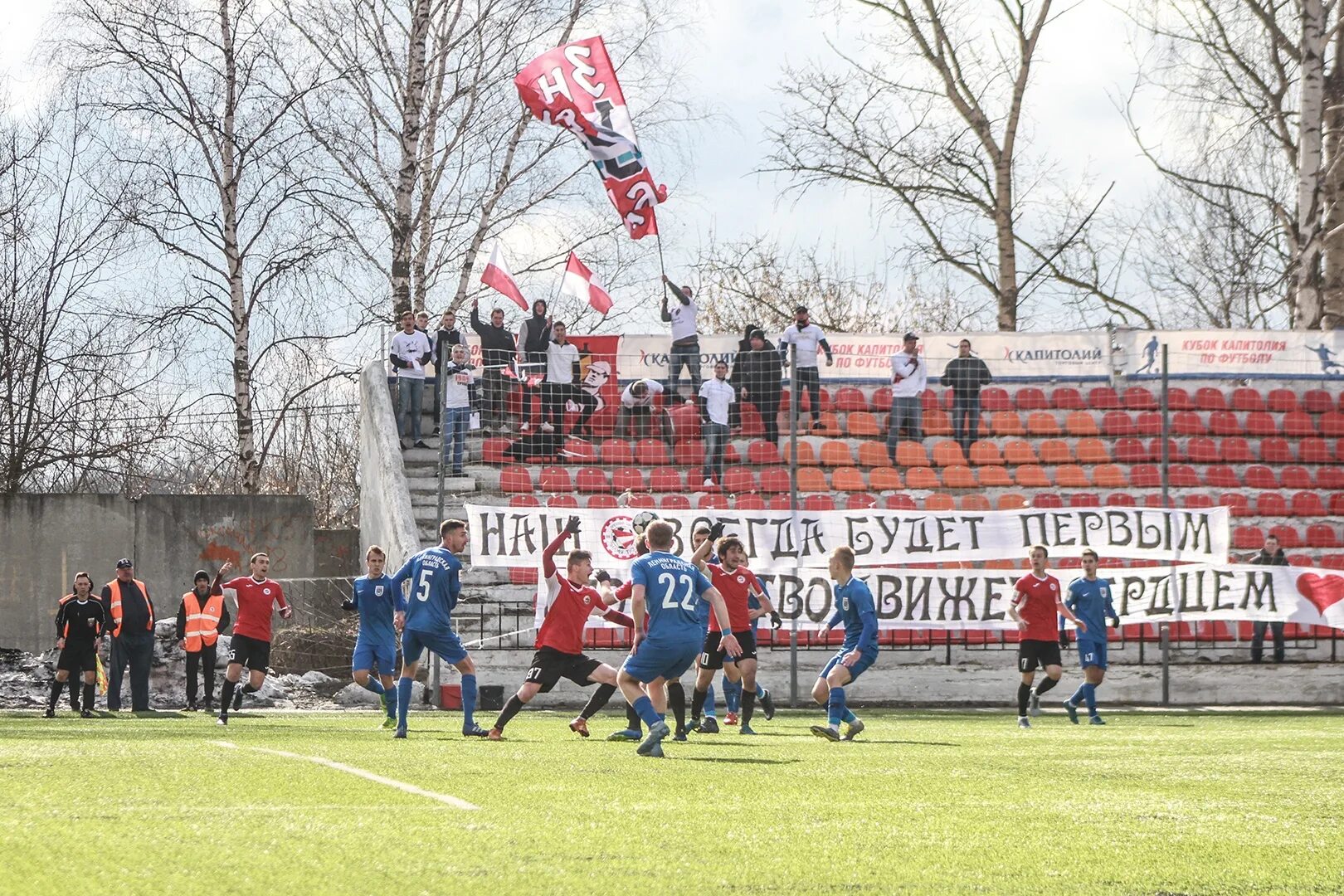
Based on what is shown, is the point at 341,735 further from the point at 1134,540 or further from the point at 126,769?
the point at 1134,540

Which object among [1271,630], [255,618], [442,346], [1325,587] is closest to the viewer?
[255,618]

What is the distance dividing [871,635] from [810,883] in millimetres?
8127

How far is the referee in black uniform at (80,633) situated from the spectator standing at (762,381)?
9.47 m

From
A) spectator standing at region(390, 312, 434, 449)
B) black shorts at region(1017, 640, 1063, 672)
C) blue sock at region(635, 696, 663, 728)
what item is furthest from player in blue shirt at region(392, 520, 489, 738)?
spectator standing at region(390, 312, 434, 449)

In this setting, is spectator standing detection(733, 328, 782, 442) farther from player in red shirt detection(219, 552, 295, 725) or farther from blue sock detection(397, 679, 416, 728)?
blue sock detection(397, 679, 416, 728)

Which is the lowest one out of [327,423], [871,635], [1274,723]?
[1274,723]

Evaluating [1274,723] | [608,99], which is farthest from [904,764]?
[608,99]

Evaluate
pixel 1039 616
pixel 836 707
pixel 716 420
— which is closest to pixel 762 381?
pixel 716 420

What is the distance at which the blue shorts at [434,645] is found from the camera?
14.0m

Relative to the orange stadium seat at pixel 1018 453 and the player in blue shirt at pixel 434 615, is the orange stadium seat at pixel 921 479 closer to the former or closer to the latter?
the orange stadium seat at pixel 1018 453

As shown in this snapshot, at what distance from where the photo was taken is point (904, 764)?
1095 cm

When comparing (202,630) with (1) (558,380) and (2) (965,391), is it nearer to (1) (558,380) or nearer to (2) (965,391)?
(1) (558,380)

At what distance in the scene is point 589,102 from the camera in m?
23.8

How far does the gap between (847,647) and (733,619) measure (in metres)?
1.55
